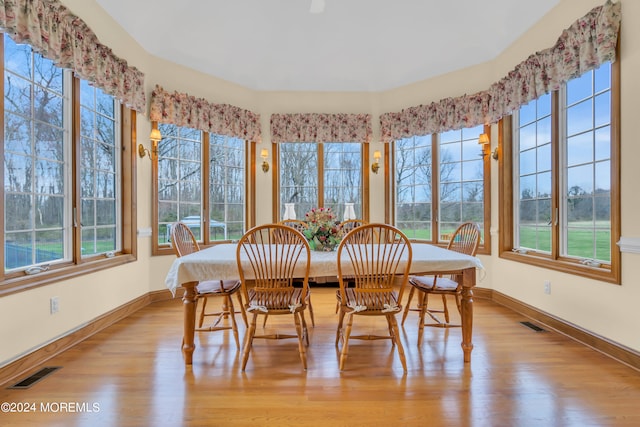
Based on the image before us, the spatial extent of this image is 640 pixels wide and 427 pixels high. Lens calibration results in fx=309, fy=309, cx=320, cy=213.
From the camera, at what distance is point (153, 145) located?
12.3 feet

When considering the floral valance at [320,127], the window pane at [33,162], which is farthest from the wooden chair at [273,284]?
the floral valance at [320,127]

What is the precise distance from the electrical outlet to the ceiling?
104 inches

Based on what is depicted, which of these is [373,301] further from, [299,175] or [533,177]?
[299,175]

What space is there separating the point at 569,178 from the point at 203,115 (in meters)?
4.20

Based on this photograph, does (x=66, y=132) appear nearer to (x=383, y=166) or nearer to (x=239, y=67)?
(x=239, y=67)

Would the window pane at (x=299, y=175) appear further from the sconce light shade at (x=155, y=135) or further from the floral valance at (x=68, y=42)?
the floral valance at (x=68, y=42)

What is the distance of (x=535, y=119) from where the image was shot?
3297mm

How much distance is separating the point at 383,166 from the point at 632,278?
3.11 metres

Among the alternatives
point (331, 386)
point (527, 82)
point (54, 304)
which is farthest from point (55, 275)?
point (527, 82)

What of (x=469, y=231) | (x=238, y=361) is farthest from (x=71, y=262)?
(x=469, y=231)

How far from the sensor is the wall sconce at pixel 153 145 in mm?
3537

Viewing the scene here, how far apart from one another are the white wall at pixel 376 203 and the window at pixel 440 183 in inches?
11.1

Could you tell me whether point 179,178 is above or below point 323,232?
above

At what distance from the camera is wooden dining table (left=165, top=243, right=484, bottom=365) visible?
210 centimetres
